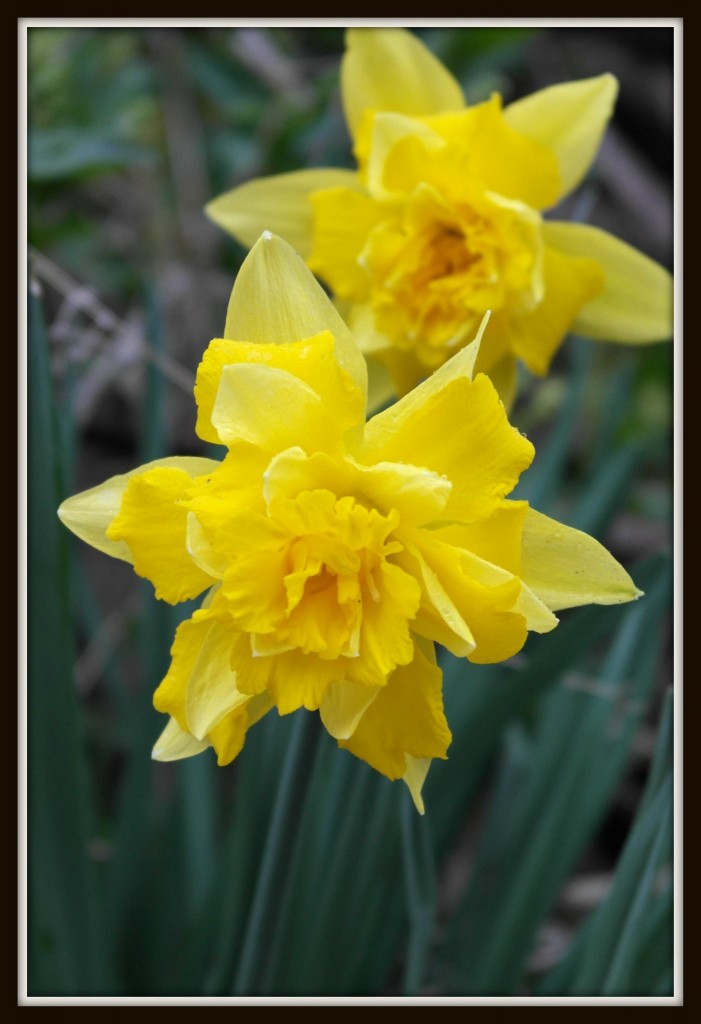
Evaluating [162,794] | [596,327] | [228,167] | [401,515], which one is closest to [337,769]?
[401,515]

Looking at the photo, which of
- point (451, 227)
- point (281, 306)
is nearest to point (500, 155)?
point (451, 227)

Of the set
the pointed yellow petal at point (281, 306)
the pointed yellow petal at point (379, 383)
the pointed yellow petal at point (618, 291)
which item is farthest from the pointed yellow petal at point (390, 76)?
the pointed yellow petal at point (281, 306)

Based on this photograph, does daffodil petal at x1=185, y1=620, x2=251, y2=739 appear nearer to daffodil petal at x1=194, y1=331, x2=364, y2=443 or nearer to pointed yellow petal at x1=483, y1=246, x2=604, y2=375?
daffodil petal at x1=194, y1=331, x2=364, y2=443

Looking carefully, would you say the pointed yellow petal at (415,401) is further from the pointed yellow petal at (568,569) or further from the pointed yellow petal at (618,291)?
the pointed yellow petal at (618,291)

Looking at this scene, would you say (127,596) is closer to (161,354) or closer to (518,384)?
(161,354)

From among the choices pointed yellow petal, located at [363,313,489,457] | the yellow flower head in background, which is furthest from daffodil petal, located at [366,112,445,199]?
pointed yellow petal, located at [363,313,489,457]

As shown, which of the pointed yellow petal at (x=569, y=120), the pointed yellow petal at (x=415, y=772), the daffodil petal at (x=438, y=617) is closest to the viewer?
the daffodil petal at (x=438, y=617)
